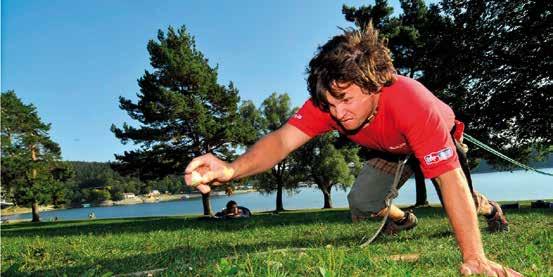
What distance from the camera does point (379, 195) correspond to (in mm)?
5492

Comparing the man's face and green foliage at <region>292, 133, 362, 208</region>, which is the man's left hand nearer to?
the man's face

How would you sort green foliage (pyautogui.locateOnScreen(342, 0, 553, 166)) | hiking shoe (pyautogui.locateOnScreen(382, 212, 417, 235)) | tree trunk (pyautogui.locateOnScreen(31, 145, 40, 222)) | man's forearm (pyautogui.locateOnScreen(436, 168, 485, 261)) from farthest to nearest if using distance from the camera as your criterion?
1. tree trunk (pyautogui.locateOnScreen(31, 145, 40, 222))
2. green foliage (pyautogui.locateOnScreen(342, 0, 553, 166))
3. hiking shoe (pyautogui.locateOnScreen(382, 212, 417, 235))
4. man's forearm (pyautogui.locateOnScreen(436, 168, 485, 261))

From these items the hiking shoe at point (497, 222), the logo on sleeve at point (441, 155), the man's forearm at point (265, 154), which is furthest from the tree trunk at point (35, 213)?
the logo on sleeve at point (441, 155)

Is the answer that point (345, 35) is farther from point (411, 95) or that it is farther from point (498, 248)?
point (498, 248)

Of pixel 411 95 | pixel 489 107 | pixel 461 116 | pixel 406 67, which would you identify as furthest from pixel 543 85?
pixel 411 95

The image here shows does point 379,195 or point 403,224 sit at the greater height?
point 379,195

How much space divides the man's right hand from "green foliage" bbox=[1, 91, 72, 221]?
59.4 meters

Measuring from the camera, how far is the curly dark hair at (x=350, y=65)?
346 centimetres

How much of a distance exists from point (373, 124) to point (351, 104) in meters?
0.64

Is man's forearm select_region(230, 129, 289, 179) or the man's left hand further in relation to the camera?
man's forearm select_region(230, 129, 289, 179)

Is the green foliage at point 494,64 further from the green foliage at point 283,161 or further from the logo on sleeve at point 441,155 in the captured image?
the green foliage at point 283,161

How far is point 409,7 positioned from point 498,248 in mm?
34049

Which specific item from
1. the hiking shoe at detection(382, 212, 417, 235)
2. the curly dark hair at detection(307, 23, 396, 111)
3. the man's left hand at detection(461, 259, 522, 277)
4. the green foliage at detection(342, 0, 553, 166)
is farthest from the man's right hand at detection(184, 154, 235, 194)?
the green foliage at detection(342, 0, 553, 166)

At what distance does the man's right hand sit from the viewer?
3494 mm
